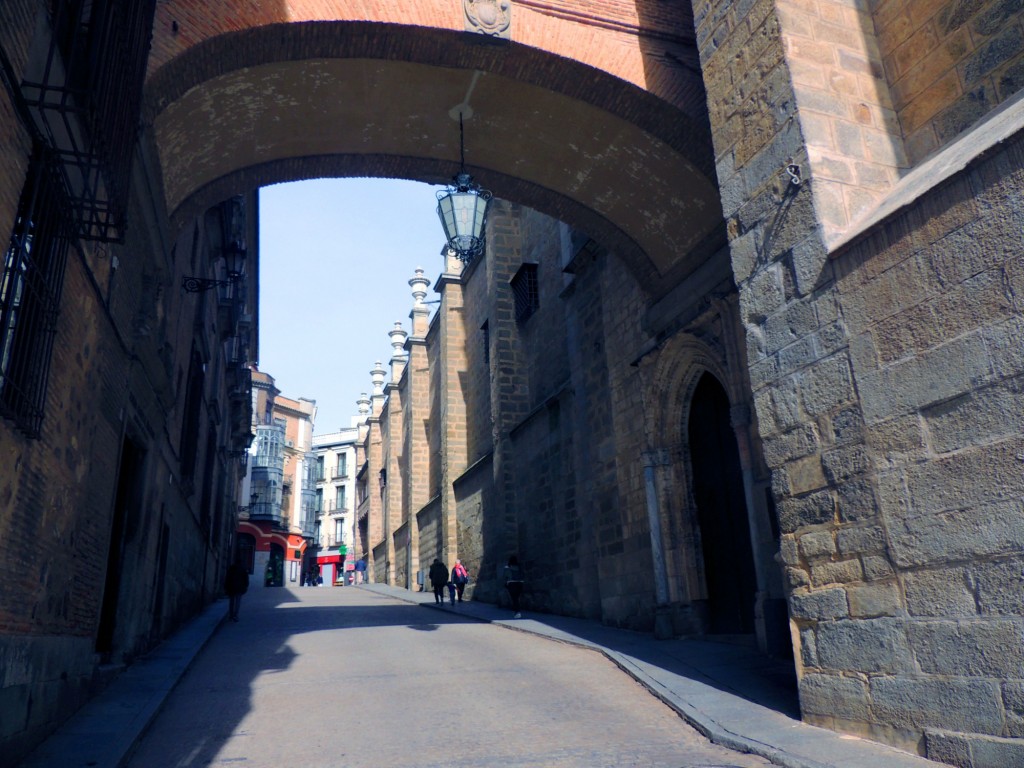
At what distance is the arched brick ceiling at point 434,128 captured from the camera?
22.1ft

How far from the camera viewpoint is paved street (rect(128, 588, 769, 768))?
4676 millimetres

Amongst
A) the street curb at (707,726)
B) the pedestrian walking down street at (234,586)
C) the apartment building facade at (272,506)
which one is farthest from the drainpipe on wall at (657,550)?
the apartment building facade at (272,506)

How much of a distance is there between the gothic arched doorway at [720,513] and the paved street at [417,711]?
1.76 metres

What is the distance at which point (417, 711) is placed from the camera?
5.91 m

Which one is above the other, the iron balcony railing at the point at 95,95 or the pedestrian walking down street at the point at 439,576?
the iron balcony railing at the point at 95,95

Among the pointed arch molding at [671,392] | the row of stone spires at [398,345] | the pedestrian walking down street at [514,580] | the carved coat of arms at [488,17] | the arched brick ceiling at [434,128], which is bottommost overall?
the pedestrian walking down street at [514,580]

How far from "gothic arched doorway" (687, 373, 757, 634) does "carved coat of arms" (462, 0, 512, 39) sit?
4652mm

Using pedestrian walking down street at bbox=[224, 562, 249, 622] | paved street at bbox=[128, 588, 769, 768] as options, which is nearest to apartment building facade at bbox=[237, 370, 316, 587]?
pedestrian walking down street at bbox=[224, 562, 249, 622]

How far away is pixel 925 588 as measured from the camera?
4160mm

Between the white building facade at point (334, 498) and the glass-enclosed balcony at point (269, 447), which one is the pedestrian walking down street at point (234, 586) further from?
the white building facade at point (334, 498)

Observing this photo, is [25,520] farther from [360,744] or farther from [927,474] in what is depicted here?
[927,474]

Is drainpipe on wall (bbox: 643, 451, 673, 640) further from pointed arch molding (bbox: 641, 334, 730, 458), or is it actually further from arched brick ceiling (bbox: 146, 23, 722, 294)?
arched brick ceiling (bbox: 146, 23, 722, 294)

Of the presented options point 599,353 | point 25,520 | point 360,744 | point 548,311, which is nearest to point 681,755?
point 360,744

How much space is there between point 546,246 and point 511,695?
1115cm
